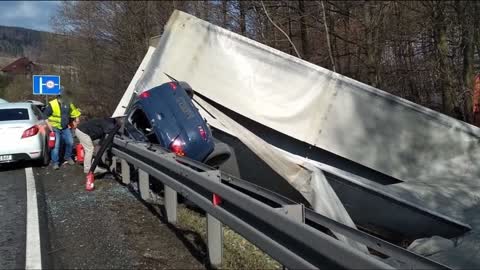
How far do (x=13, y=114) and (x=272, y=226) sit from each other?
10338 millimetres

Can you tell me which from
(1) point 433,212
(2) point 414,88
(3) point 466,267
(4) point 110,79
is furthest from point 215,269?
(4) point 110,79

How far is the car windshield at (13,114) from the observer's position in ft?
39.8

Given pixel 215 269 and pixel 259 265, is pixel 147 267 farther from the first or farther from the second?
pixel 259 265

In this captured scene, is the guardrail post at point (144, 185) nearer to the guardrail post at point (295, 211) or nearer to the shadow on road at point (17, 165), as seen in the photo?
the guardrail post at point (295, 211)

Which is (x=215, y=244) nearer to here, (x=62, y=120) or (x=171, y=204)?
(x=171, y=204)

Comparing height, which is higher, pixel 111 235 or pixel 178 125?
pixel 178 125

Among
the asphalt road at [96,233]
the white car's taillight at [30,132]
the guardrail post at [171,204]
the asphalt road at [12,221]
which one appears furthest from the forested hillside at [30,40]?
the guardrail post at [171,204]

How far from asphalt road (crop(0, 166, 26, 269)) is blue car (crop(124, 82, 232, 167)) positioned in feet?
6.64

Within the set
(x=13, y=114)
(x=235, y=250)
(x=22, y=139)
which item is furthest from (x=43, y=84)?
(x=235, y=250)

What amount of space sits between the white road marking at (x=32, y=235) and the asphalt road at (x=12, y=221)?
5 cm

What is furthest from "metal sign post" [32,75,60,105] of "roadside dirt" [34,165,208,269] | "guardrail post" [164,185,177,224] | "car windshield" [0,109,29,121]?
"guardrail post" [164,185,177,224]

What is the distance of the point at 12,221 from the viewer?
635 centimetres

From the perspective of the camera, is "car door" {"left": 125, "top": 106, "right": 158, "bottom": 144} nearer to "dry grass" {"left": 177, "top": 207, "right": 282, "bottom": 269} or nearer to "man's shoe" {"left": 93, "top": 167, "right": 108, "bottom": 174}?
"man's shoe" {"left": 93, "top": 167, "right": 108, "bottom": 174}

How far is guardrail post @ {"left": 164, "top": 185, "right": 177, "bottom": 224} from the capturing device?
5789mm
